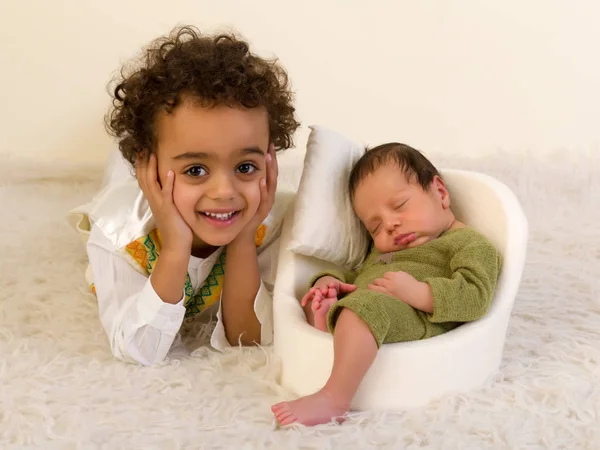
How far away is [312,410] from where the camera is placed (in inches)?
39.6

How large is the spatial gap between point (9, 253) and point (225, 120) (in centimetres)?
83

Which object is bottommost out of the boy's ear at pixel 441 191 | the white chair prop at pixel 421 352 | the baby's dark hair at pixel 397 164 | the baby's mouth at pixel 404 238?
the white chair prop at pixel 421 352

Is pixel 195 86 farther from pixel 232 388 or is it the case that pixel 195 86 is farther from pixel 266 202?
pixel 232 388

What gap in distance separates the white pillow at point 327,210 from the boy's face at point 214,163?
0.11 m

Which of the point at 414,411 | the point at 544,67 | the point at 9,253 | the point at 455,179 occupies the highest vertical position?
the point at 544,67

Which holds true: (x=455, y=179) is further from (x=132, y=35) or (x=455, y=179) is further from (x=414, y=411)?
(x=132, y=35)

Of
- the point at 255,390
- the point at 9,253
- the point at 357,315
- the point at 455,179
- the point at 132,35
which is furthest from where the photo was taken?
the point at 132,35

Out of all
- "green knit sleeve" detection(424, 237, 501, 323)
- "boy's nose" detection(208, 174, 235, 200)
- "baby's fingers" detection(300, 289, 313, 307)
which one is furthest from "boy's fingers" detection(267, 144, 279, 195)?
"green knit sleeve" detection(424, 237, 501, 323)

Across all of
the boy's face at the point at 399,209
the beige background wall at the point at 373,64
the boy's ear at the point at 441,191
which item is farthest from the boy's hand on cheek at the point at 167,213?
the beige background wall at the point at 373,64

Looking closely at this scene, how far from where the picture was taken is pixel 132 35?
6.93 feet

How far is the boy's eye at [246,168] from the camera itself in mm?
1228

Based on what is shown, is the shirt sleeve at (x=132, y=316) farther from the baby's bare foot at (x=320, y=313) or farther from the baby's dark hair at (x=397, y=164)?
the baby's dark hair at (x=397, y=164)

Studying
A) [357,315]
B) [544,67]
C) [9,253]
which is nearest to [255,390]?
[357,315]

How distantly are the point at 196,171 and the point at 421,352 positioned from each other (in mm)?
465
